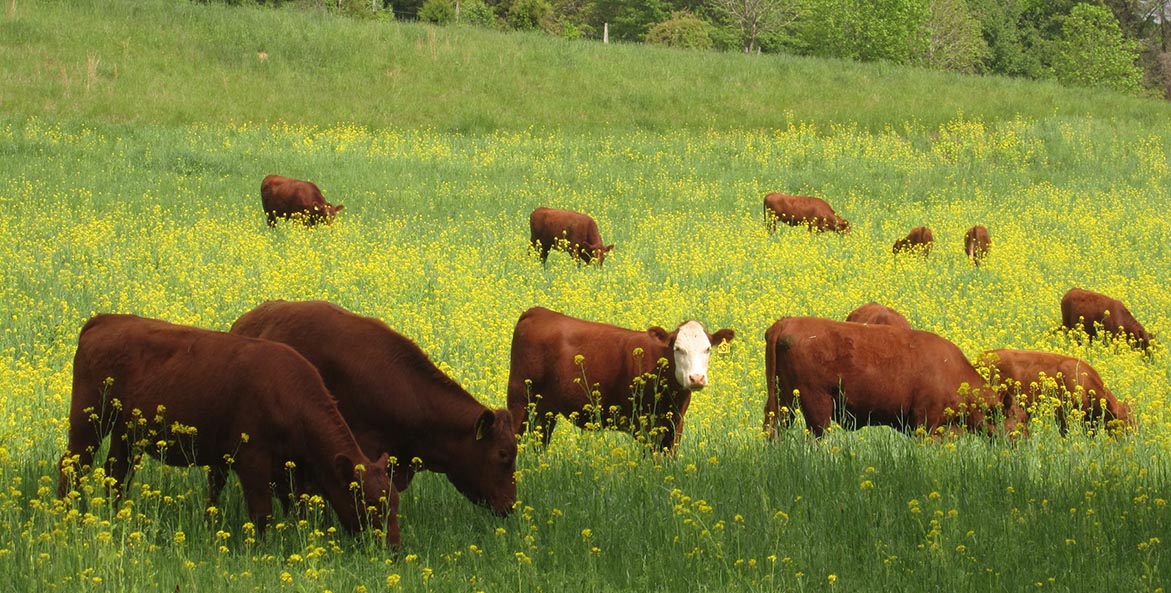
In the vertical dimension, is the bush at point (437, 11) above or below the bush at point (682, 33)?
above

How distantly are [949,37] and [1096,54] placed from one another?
8.06m

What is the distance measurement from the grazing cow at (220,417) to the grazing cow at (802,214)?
59.6 feet

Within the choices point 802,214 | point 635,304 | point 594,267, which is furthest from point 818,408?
point 802,214

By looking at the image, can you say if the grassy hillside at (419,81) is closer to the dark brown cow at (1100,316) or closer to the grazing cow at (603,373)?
the dark brown cow at (1100,316)

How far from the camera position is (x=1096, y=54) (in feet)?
224

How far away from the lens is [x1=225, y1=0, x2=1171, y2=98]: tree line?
65.2 metres

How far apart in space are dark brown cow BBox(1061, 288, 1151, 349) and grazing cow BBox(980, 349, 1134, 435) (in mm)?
3507

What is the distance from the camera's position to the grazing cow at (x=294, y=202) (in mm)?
22250

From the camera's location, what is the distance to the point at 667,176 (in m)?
30.4

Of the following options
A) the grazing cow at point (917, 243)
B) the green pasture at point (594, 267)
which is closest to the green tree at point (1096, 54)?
the green pasture at point (594, 267)

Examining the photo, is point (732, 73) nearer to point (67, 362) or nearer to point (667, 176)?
point (667, 176)

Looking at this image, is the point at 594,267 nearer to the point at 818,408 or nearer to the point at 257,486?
the point at 818,408

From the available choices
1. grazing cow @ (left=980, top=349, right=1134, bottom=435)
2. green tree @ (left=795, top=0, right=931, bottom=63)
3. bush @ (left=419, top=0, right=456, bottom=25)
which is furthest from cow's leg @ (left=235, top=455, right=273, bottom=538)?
green tree @ (left=795, top=0, right=931, bottom=63)

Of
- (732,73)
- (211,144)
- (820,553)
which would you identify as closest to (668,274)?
(820,553)
